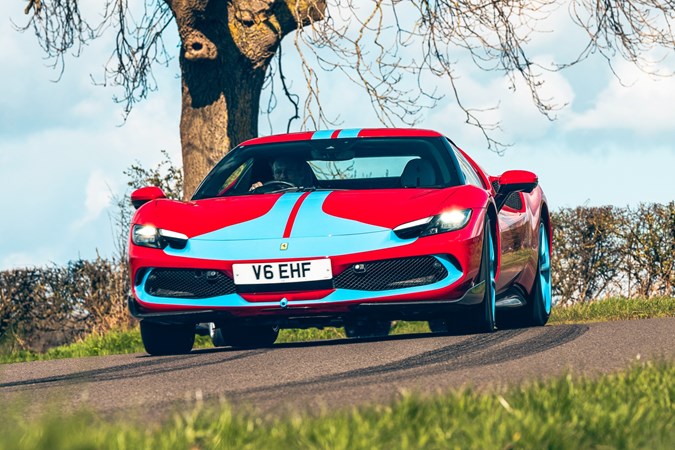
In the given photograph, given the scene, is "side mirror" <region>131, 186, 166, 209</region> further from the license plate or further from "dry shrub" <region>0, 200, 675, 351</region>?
"dry shrub" <region>0, 200, 675, 351</region>

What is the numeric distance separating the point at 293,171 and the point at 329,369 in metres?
2.82

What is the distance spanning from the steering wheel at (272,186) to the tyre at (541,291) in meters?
2.54

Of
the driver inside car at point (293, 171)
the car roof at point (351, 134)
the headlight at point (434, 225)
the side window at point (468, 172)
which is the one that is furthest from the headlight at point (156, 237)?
the side window at point (468, 172)

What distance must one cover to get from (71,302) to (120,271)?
112 centimetres

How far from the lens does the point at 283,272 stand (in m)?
7.36

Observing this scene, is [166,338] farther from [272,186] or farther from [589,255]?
[589,255]

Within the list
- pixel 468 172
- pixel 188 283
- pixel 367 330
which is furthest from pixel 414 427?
pixel 367 330

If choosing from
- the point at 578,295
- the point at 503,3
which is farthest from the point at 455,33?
the point at 578,295

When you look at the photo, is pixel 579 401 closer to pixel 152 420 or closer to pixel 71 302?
pixel 152 420

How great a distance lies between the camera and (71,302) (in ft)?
56.1

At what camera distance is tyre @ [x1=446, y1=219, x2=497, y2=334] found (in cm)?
773

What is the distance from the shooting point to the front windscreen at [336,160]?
8453 millimetres

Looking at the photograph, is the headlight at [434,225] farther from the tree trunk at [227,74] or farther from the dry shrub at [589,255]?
the dry shrub at [589,255]

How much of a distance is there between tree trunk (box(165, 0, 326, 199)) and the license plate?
7.50 metres
